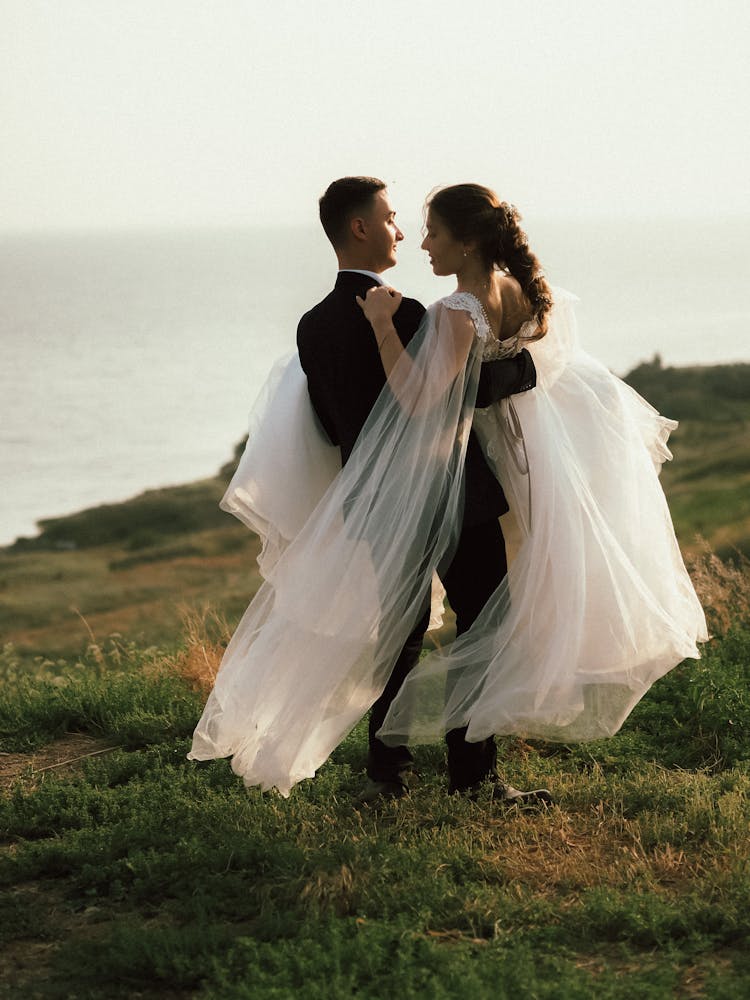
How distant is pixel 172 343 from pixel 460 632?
77700mm

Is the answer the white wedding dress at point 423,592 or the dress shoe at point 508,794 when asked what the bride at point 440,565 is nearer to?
the white wedding dress at point 423,592

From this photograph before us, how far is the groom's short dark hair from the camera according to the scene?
4668mm

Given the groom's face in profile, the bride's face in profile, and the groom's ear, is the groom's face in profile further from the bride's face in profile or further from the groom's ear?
the bride's face in profile

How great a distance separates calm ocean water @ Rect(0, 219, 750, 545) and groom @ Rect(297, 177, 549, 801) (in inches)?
1032

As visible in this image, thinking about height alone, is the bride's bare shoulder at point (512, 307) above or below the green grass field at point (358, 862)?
above

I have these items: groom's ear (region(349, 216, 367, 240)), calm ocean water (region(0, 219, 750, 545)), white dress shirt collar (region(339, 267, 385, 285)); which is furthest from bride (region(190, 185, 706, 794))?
calm ocean water (region(0, 219, 750, 545))

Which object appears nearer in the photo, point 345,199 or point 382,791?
point 345,199

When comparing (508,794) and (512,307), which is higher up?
(512,307)

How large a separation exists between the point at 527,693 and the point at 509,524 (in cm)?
70

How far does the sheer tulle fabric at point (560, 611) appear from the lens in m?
4.68

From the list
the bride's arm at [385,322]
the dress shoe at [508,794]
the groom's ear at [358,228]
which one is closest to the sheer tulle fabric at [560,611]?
the dress shoe at [508,794]

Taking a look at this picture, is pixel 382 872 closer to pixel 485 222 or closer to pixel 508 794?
pixel 508 794

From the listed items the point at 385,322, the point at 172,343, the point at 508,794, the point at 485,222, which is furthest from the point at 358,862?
the point at 172,343

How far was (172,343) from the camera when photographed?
80.6m
